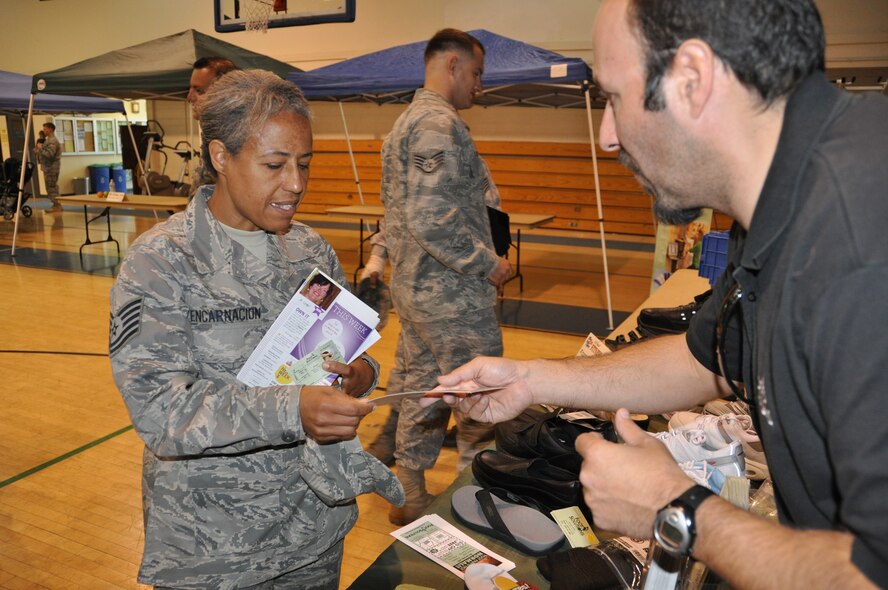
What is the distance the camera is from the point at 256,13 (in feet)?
30.5

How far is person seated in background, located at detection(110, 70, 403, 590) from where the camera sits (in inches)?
59.3

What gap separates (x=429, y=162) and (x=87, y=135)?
68.2ft

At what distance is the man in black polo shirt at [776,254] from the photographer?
30.1 inches

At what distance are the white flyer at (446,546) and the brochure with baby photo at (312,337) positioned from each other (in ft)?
1.45

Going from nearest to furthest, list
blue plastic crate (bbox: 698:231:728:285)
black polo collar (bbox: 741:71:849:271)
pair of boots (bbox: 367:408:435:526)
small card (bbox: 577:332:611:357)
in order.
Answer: black polo collar (bbox: 741:71:849:271) < small card (bbox: 577:332:611:357) < pair of boots (bbox: 367:408:435:526) < blue plastic crate (bbox: 698:231:728:285)

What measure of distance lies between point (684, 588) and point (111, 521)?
9.87ft

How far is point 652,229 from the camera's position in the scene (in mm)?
13164

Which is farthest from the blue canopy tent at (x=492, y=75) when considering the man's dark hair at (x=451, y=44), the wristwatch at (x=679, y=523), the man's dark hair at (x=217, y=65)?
the wristwatch at (x=679, y=523)

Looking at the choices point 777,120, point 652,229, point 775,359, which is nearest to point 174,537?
point 775,359

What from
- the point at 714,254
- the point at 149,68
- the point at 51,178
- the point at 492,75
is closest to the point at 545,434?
the point at 714,254

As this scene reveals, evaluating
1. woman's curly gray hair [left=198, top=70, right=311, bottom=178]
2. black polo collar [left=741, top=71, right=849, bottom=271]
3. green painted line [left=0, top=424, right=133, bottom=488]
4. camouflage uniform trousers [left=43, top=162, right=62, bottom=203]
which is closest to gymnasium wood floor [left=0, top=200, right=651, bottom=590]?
green painted line [left=0, top=424, right=133, bottom=488]

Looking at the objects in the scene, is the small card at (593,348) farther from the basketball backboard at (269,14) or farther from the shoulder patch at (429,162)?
the basketball backboard at (269,14)

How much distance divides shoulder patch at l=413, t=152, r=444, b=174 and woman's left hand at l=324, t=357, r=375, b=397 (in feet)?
4.79

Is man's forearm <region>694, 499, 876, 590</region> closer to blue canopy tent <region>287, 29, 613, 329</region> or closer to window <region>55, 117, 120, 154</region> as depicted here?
blue canopy tent <region>287, 29, 613, 329</region>
